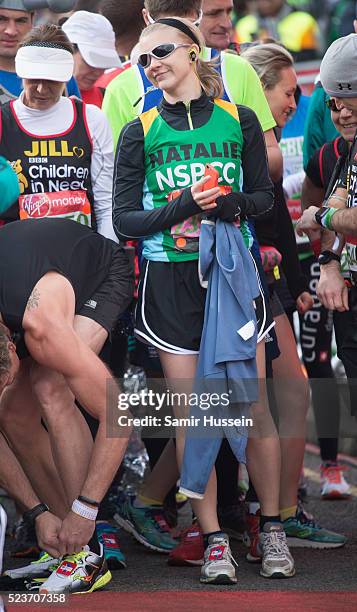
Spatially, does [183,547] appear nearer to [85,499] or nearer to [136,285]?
[85,499]

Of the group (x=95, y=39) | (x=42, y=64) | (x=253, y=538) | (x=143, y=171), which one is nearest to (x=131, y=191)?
(x=143, y=171)

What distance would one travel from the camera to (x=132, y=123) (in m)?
5.55

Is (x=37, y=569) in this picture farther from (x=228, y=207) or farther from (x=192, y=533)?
(x=228, y=207)

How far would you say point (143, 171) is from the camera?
5539 millimetres

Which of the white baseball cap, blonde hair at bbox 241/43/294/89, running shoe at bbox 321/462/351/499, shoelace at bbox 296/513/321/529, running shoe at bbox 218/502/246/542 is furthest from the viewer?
running shoe at bbox 321/462/351/499

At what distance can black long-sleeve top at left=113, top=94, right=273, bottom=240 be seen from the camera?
5.45 m

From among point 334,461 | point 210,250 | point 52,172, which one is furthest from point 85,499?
point 334,461

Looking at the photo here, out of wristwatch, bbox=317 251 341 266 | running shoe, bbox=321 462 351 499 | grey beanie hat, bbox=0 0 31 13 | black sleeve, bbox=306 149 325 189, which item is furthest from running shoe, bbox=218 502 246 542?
grey beanie hat, bbox=0 0 31 13

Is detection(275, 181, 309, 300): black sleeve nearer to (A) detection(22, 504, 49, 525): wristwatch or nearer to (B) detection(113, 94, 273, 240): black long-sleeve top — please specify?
(B) detection(113, 94, 273, 240): black long-sleeve top

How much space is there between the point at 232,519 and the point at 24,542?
99 cm

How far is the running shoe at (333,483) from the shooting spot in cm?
720

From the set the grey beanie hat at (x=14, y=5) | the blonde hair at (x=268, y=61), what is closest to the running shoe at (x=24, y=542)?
the blonde hair at (x=268, y=61)

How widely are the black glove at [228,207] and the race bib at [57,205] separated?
83 centimetres

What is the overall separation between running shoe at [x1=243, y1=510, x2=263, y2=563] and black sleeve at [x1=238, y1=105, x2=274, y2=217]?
1.39 meters
